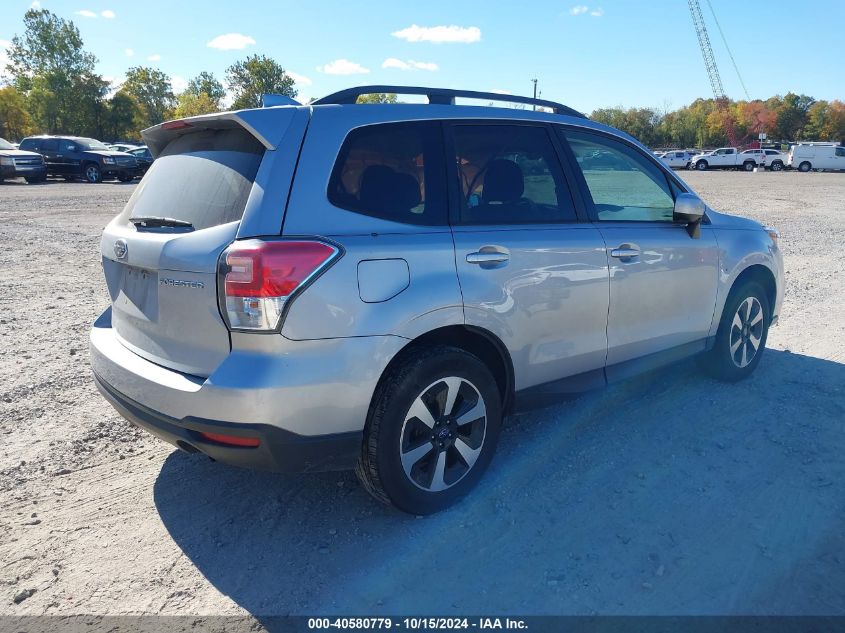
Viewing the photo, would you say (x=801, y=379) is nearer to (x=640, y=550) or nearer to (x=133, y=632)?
(x=640, y=550)

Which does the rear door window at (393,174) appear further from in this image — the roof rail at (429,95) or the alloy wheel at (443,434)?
the alloy wheel at (443,434)

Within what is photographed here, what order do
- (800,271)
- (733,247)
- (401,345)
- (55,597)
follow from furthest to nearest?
(800,271)
(733,247)
(401,345)
(55,597)

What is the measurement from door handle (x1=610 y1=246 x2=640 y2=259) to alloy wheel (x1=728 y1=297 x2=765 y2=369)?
1.40m

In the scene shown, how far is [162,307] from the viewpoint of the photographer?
292 cm

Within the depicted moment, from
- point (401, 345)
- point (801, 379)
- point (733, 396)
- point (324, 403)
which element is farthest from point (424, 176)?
point (801, 379)

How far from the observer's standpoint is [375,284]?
2787 mm

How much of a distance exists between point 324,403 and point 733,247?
11.0 feet

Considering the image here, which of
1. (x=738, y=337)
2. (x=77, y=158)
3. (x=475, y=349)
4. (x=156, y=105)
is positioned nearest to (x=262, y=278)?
(x=475, y=349)

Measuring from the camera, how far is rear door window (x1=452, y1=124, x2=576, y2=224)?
335 cm

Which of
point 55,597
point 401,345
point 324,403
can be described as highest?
point 401,345

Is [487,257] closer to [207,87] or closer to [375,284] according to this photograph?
[375,284]

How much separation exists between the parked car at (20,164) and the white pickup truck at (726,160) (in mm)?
50421

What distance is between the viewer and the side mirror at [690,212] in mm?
4109

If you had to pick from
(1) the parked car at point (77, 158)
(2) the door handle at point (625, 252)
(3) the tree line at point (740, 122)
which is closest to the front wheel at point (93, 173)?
(1) the parked car at point (77, 158)
